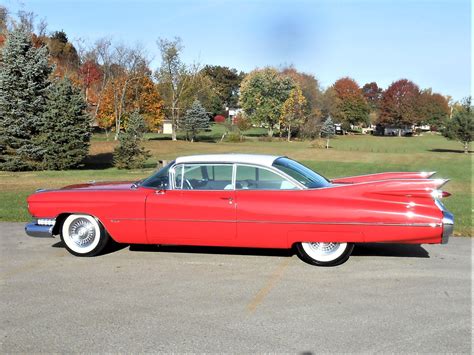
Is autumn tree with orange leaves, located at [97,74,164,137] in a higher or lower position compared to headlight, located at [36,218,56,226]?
higher

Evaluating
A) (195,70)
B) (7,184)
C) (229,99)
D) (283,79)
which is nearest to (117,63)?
(195,70)

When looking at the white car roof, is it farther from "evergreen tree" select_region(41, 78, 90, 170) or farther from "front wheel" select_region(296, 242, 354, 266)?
"evergreen tree" select_region(41, 78, 90, 170)

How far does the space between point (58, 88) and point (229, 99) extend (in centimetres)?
10235

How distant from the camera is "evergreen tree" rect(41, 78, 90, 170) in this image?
24.1 m

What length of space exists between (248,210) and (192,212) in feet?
2.33

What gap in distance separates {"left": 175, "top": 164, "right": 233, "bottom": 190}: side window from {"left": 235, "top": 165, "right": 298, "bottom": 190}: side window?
0.46ft

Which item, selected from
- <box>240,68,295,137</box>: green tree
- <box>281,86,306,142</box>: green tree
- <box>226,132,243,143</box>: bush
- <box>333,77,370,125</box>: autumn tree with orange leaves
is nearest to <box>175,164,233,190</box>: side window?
<box>226,132,243,143</box>: bush

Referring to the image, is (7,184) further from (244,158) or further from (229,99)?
(229,99)

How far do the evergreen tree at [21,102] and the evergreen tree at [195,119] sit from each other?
31802mm

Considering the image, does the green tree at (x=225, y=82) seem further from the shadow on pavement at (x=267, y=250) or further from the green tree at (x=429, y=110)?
the shadow on pavement at (x=267, y=250)

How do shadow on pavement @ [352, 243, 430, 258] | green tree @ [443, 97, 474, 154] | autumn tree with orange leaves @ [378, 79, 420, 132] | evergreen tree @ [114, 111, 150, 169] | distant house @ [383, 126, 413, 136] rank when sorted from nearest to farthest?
shadow on pavement @ [352, 243, 430, 258] < evergreen tree @ [114, 111, 150, 169] < green tree @ [443, 97, 474, 154] < autumn tree with orange leaves @ [378, 79, 420, 132] < distant house @ [383, 126, 413, 136]

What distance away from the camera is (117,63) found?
54906 millimetres

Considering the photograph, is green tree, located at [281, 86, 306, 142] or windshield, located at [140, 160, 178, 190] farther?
green tree, located at [281, 86, 306, 142]

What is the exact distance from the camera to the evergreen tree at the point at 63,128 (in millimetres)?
24141
